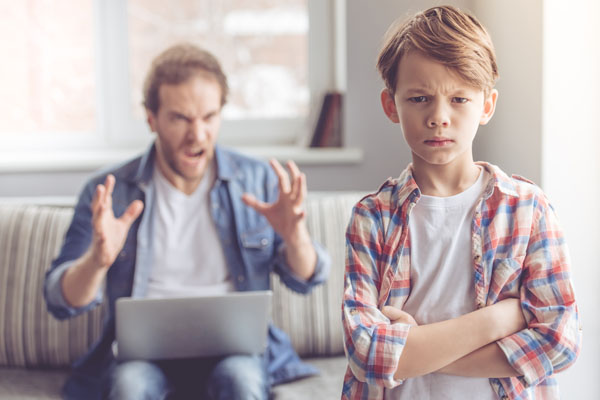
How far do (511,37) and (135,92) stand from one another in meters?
1.79

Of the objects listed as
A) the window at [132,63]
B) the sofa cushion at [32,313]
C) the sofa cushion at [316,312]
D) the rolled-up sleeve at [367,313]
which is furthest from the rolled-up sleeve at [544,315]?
the window at [132,63]

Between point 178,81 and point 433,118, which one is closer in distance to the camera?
point 433,118

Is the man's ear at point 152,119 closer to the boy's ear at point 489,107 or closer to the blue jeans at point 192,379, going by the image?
the blue jeans at point 192,379

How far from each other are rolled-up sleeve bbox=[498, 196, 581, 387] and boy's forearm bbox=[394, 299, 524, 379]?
17 mm

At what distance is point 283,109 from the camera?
7.84ft

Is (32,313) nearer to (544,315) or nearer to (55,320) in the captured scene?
(55,320)

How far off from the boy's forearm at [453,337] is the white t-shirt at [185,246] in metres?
0.79

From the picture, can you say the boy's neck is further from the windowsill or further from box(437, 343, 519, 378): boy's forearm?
the windowsill

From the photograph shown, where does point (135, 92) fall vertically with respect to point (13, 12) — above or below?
below

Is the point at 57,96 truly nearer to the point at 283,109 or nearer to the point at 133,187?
the point at 283,109

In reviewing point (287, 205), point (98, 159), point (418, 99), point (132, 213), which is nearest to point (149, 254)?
point (132, 213)

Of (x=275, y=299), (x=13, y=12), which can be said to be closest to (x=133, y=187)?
(x=275, y=299)

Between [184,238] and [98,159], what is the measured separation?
788 millimetres

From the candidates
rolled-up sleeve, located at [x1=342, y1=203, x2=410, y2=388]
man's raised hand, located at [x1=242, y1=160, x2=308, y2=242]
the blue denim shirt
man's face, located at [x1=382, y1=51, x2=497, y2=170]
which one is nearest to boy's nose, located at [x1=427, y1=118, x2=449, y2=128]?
man's face, located at [x1=382, y1=51, x2=497, y2=170]
